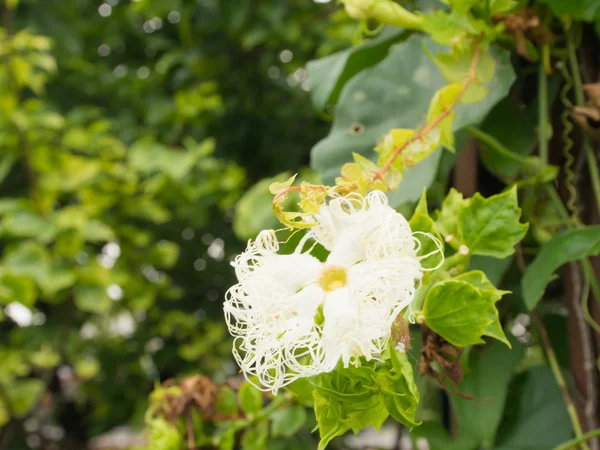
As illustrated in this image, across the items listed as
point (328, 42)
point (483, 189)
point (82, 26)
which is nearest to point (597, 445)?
point (483, 189)

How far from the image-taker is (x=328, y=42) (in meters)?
0.86

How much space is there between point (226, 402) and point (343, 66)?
25 cm

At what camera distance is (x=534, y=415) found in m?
0.36

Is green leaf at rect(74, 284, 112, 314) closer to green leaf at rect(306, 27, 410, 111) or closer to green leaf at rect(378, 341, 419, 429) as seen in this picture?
green leaf at rect(306, 27, 410, 111)

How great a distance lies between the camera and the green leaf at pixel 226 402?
0.41 meters

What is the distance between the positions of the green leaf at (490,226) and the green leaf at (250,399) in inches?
7.6

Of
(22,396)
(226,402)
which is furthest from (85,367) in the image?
(226,402)

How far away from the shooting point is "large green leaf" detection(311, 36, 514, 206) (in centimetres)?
35

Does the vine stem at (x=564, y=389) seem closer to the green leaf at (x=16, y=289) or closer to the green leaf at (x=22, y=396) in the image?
the green leaf at (x=16, y=289)

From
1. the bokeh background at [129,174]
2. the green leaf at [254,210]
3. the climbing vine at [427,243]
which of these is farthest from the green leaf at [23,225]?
the climbing vine at [427,243]

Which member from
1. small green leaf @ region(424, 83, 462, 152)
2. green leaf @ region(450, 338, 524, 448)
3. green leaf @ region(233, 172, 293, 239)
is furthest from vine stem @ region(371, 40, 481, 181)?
green leaf @ region(233, 172, 293, 239)

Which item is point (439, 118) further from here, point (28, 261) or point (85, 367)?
point (85, 367)

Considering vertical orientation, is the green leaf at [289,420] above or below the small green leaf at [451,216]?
below

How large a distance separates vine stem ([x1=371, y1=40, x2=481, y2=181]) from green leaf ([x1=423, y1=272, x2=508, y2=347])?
6 cm
